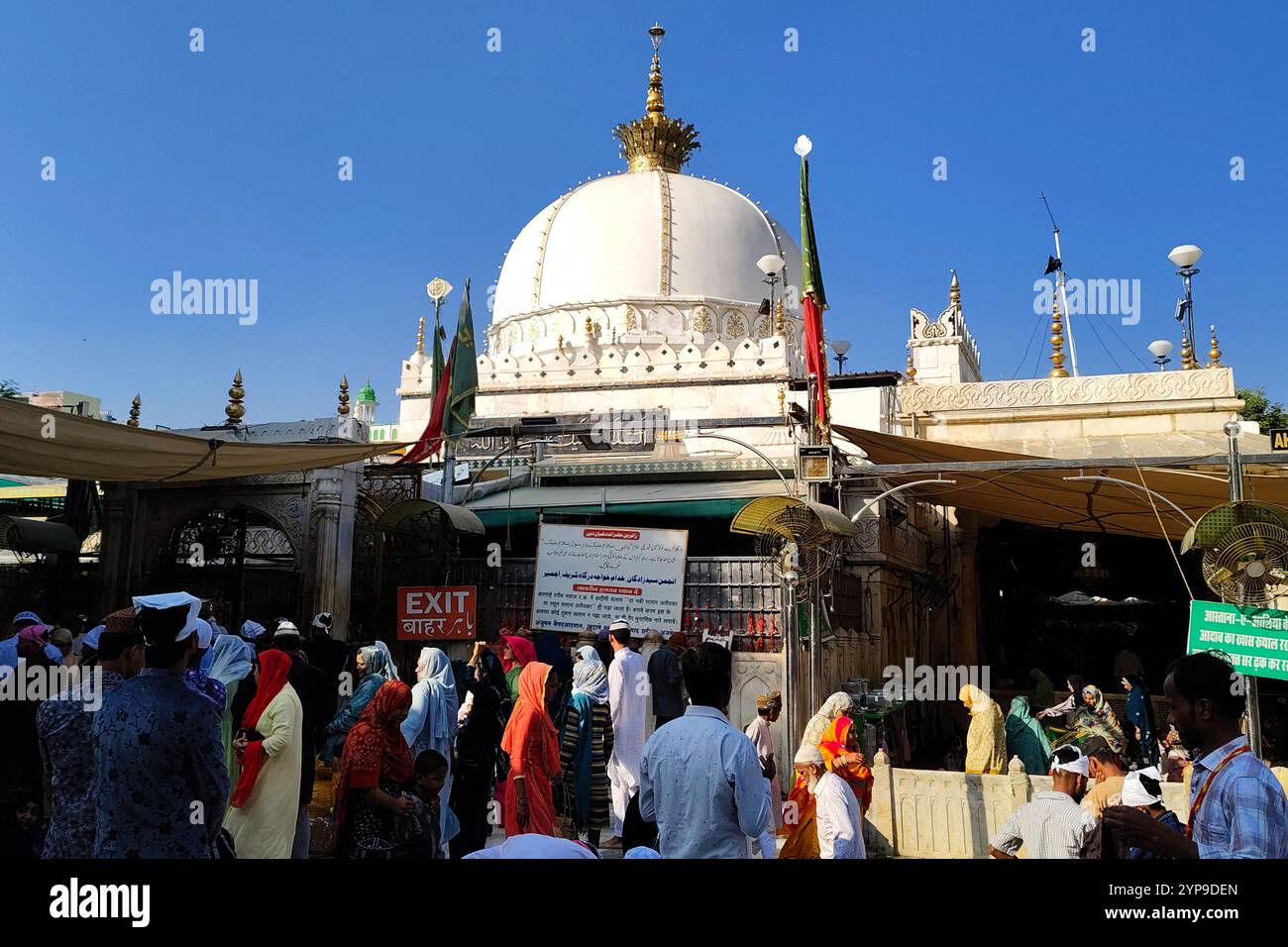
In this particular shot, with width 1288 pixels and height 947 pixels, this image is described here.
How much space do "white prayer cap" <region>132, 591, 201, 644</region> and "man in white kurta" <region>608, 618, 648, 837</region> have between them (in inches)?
163

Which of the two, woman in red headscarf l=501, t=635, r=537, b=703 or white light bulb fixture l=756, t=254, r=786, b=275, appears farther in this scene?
white light bulb fixture l=756, t=254, r=786, b=275

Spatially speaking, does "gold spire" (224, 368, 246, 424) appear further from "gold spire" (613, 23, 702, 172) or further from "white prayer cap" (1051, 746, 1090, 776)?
"gold spire" (613, 23, 702, 172)

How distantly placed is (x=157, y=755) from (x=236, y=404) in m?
11.2

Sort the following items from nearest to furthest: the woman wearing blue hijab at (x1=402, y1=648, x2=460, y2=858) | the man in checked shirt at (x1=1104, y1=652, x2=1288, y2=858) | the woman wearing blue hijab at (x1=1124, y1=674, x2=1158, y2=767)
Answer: the man in checked shirt at (x1=1104, y1=652, x2=1288, y2=858) < the woman wearing blue hijab at (x1=402, y1=648, x2=460, y2=858) < the woman wearing blue hijab at (x1=1124, y1=674, x2=1158, y2=767)

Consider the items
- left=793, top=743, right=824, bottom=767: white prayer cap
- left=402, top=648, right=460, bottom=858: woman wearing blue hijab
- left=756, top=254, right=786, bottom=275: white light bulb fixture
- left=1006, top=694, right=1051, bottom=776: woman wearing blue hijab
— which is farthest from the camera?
left=756, top=254, right=786, bottom=275: white light bulb fixture

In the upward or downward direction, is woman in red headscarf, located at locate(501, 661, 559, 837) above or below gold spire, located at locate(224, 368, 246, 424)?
below

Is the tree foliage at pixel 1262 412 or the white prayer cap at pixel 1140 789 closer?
the white prayer cap at pixel 1140 789

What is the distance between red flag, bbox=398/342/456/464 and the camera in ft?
41.8

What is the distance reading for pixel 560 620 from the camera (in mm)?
10227

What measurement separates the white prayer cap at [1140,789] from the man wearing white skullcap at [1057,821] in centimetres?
35

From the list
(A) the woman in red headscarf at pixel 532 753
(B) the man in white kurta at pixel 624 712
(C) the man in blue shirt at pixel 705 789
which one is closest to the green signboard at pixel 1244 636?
(B) the man in white kurta at pixel 624 712

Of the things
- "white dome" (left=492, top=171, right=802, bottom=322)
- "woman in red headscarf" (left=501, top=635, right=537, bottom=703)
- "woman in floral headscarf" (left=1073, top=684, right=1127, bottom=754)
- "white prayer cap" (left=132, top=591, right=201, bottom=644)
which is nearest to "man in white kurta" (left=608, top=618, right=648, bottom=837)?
"woman in red headscarf" (left=501, top=635, right=537, bottom=703)

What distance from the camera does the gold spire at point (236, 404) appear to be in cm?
1354

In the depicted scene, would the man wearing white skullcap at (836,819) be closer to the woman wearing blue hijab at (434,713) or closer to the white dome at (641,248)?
the woman wearing blue hijab at (434,713)
